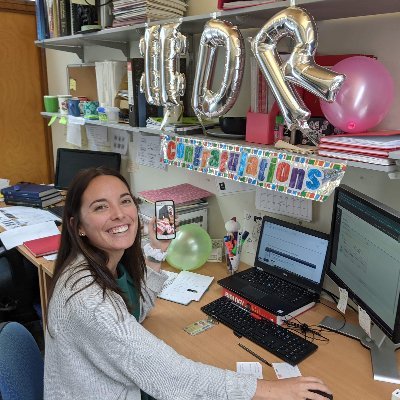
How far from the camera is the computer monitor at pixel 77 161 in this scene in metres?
2.43

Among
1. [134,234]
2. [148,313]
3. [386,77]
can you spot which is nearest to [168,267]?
[148,313]

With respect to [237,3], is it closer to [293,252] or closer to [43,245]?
[293,252]

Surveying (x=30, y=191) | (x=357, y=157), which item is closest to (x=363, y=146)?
(x=357, y=157)

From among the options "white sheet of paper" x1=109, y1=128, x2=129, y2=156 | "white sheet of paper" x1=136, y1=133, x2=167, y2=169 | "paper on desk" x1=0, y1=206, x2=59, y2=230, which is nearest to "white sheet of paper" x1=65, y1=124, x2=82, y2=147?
"white sheet of paper" x1=109, y1=128, x2=129, y2=156

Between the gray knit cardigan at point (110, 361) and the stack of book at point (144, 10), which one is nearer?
the gray knit cardigan at point (110, 361)

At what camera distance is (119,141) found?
96.3 inches

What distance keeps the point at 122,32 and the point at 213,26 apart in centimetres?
62

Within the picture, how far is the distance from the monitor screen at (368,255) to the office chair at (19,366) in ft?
2.94

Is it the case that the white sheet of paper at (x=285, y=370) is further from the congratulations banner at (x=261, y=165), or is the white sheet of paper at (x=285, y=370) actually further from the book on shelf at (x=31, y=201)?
the book on shelf at (x=31, y=201)

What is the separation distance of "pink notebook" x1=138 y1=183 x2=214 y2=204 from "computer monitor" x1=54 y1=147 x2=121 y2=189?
0.54m

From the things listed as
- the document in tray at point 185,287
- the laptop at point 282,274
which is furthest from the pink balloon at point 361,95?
the document in tray at point 185,287

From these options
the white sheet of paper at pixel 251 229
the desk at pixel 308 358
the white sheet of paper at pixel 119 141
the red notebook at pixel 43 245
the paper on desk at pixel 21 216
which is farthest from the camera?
the white sheet of paper at pixel 119 141

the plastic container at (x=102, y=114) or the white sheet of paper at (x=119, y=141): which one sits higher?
the plastic container at (x=102, y=114)

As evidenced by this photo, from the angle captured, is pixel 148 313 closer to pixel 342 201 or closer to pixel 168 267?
pixel 168 267
